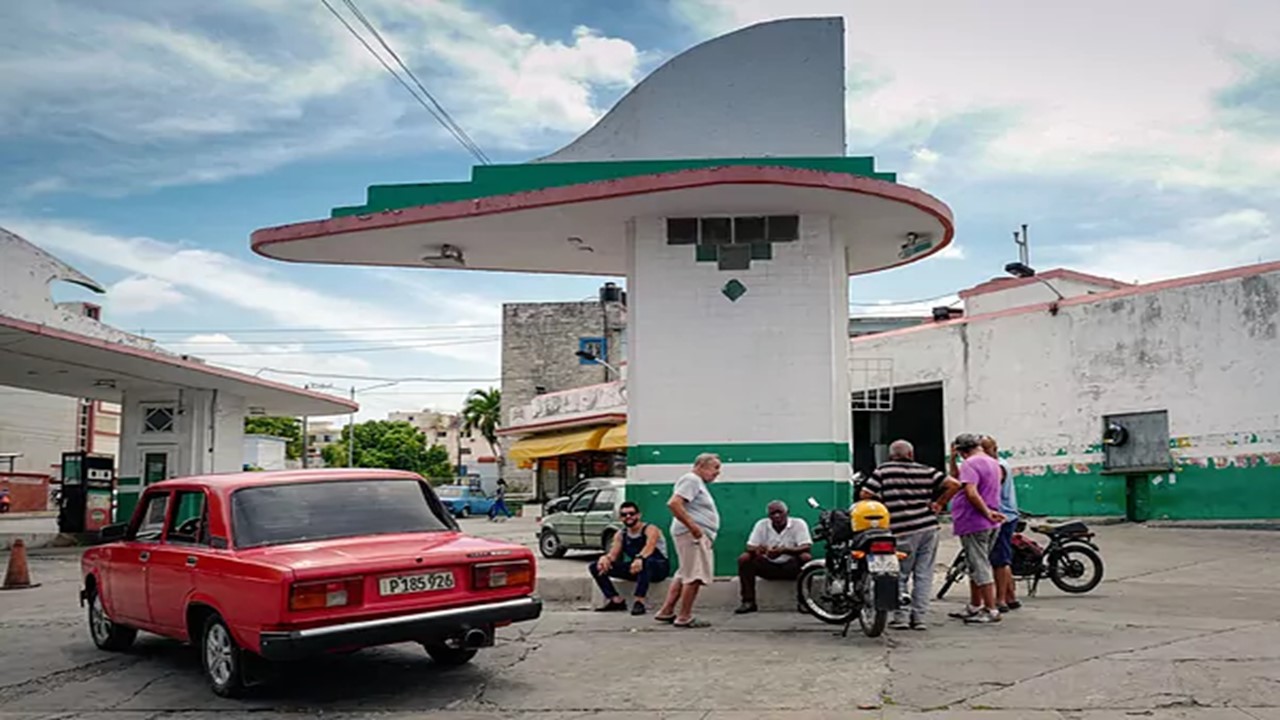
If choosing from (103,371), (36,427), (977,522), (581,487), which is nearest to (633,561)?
(977,522)

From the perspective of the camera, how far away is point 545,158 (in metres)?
12.2

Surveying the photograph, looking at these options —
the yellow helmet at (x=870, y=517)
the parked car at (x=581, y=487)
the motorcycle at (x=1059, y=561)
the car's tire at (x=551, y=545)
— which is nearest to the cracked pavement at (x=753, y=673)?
the motorcycle at (x=1059, y=561)

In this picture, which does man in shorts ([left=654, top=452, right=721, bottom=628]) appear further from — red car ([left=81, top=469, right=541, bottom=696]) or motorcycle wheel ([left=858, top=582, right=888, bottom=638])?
red car ([left=81, top=469, right=541, bottom=696])

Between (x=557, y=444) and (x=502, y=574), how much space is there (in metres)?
26.9

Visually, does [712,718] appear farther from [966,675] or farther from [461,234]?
[461,234]

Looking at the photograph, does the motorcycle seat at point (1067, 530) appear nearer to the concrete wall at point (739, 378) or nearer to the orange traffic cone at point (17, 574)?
the concrete wall at point (739, 378)

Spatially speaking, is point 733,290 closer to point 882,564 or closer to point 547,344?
point 882,564

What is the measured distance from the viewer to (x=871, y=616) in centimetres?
882

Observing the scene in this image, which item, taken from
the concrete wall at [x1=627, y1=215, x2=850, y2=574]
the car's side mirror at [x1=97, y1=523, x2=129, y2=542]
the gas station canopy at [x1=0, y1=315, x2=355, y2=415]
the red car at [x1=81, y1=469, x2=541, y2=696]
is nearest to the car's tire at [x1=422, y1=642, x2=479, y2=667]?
the red car at [x1=81, y1=469, x2=541, y2=696]

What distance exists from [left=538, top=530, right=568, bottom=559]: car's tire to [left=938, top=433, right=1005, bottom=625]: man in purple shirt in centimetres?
1078

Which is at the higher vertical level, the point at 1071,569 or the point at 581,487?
the point at 581,487

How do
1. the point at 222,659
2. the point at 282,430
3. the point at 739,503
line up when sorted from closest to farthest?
the point at 222,659, the point at 739,503, the point at 282,430

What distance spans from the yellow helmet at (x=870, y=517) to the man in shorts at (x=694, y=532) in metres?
1.26

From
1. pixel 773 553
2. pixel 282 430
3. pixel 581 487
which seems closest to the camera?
pixel 773 553
